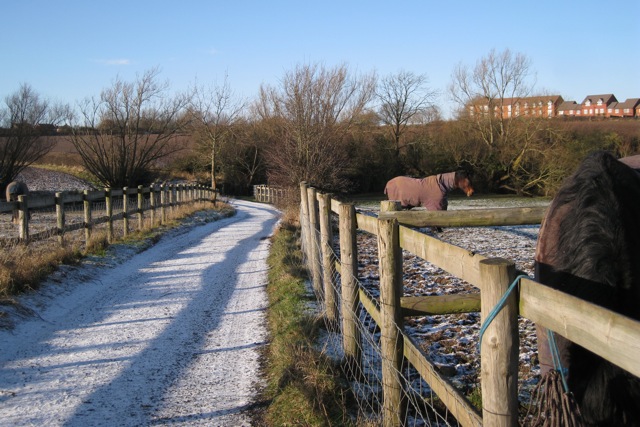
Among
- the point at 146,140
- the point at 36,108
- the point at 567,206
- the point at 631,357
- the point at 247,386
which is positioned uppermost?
the point at 36,108

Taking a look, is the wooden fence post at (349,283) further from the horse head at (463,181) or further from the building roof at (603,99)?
the building roof at (603,99)

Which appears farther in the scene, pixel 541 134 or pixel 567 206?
pixel 541 134

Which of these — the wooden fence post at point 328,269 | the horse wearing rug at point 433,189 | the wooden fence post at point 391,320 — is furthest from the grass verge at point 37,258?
the horse wearing rug at point 433,189

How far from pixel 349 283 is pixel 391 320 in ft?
4.42

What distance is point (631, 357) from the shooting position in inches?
55.0

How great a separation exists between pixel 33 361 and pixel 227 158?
1610 inches

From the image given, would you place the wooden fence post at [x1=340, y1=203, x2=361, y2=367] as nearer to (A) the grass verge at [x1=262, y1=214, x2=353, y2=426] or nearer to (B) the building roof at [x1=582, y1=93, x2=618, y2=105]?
(A) the grass verge at [x1=262, y1=214, x2=353, y2=426]

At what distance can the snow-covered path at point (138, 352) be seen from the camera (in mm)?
4168

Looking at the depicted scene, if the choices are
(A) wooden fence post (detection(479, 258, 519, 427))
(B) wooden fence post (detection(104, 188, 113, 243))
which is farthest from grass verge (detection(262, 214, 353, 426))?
(B) wooden fence post (detection(104, 188, 113, 243))

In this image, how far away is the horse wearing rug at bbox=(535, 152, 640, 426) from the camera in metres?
2.37

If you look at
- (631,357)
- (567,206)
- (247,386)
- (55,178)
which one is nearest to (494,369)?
(631,357)

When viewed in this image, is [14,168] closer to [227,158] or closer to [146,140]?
[146,140]

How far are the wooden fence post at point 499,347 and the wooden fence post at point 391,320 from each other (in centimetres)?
140

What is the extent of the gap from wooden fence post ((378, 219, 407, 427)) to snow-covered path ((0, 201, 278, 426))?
3.90 ft
